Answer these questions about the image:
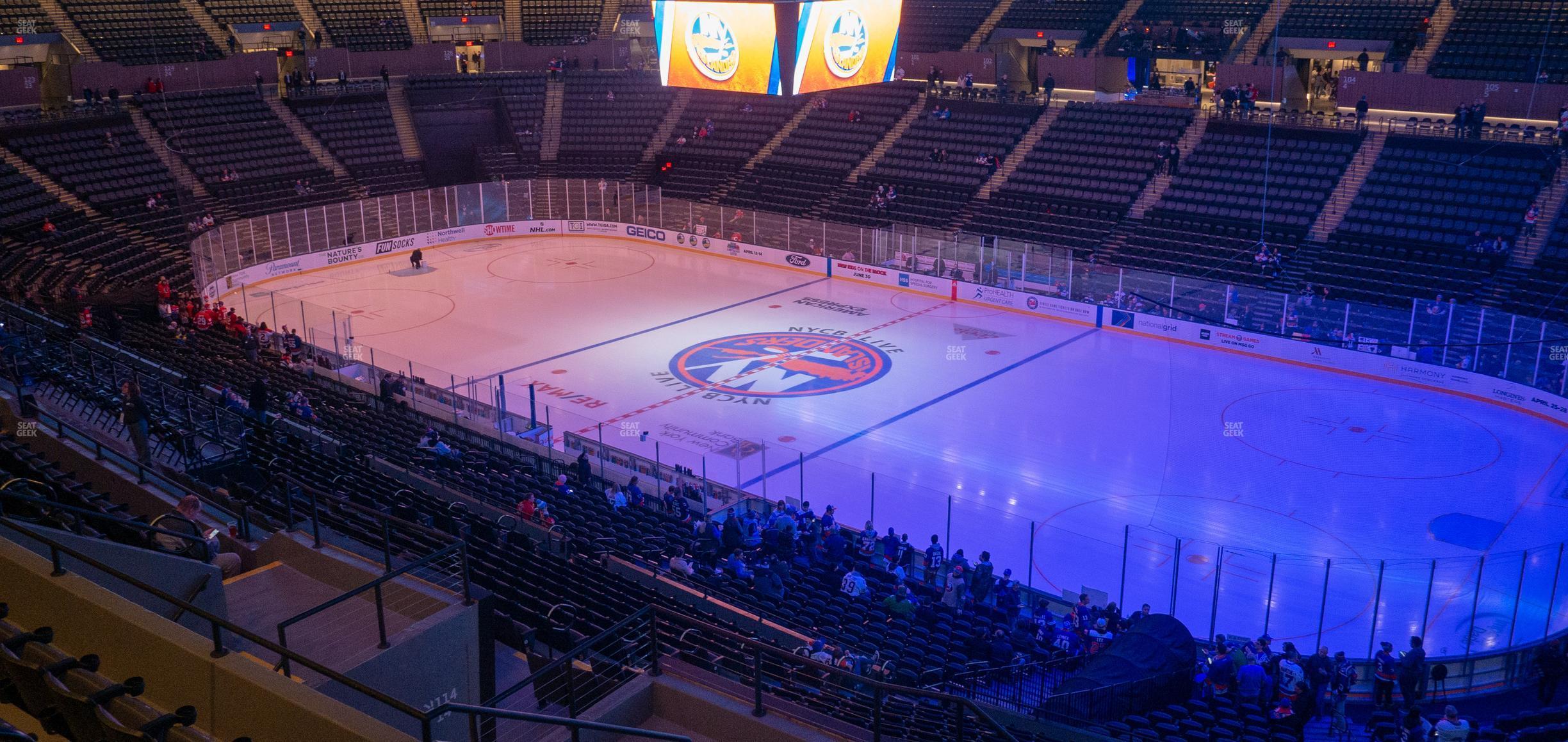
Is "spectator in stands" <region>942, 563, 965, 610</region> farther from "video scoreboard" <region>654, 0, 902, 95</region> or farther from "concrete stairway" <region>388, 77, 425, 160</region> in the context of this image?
"concrete stairway" <region>388, 77, 425, 160</region>

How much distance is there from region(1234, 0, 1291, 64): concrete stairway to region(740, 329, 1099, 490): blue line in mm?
15088

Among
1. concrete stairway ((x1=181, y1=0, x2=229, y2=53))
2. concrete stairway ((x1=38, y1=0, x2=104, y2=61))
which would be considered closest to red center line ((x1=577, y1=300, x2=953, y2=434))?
concrete stairway ((x1=181, y1=0, x2=229, y2=53))

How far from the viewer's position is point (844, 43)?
2686 centimetres

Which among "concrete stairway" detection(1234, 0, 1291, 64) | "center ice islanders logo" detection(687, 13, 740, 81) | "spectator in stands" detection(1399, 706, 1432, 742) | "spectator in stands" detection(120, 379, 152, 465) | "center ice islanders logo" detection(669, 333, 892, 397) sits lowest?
"center ice islanders logo" detection(669, 333, 892, 397)

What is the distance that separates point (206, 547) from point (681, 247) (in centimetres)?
3301

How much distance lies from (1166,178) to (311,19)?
3503 centimetres

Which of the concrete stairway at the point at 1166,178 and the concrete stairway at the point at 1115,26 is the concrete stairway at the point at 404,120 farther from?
the concrete stairway at the point at 1166,178

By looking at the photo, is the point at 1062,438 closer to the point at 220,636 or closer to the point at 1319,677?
the point at 1319,677

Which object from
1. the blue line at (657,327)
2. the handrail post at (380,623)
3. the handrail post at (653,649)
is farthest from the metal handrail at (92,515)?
the blue line at (657,327)

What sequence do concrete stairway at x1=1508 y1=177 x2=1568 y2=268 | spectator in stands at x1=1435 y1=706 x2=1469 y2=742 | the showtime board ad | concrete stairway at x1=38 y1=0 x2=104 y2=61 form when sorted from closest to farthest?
spectator in stands at x1=1435 y1=706 x2=1469 y2=742 < the showtime board ad < concrete stairway at x1=1508 y1=177 x2=1568 y2=268 < concrete stairway at x1=38 y1=0 x2=104 y2=61

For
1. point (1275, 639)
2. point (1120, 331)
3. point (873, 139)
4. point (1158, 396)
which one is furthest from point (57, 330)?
point (873, 139)

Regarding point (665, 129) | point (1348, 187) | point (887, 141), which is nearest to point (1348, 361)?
point (1348, 187)

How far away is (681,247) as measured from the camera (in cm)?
4166

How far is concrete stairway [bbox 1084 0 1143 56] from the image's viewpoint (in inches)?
1725
